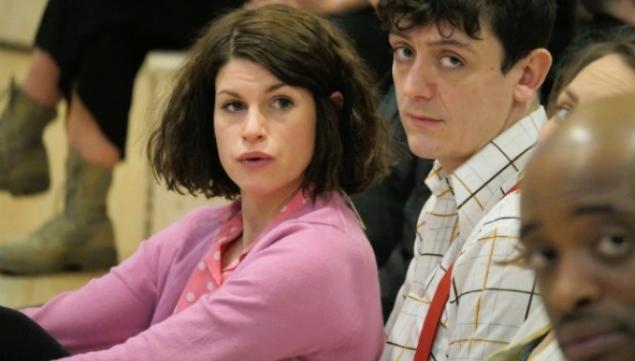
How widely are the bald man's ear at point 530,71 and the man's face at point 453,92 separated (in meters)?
0.03

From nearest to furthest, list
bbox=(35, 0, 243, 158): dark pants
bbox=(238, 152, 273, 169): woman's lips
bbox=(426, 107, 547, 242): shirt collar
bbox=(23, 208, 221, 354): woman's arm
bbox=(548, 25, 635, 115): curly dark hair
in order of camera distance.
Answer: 1. bbox=(548, 25, 635, 115): curly dark hair
2. bbox=(426, 107, 547, 242): shirt collar
3. bbox=(238, 152, 273, 169): woman's lips
4. bbox=(23, 208, 221, 354): woman's arm
5. bbox=(35, 0, 243, 158): dark pants

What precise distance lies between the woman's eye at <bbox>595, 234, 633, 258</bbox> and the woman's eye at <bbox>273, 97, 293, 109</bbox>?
1.10m

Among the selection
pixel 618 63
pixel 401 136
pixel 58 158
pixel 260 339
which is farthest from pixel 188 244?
pixel 58 158

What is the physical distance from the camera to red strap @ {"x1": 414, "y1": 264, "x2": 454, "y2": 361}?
1746 millimetres

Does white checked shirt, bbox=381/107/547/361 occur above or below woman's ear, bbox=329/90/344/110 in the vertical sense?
below

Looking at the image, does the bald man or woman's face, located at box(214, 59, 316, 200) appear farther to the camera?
woman's face, located at box(214, 59, 316, 200)

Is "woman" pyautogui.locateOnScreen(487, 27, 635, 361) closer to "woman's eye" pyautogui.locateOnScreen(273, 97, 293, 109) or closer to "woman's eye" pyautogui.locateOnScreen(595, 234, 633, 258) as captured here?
"woman's eye" pyautogui.locateOnScreen(273, 97, 293, 109)

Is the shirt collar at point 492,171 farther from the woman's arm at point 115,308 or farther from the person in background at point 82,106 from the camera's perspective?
the person in background at point 82,106

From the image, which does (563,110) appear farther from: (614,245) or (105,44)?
(105,44)

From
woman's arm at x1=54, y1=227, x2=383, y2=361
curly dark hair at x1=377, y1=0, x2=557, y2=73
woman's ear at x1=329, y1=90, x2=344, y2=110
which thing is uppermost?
curly dark hair at x1=377, y1=0, x2=557, y2=73

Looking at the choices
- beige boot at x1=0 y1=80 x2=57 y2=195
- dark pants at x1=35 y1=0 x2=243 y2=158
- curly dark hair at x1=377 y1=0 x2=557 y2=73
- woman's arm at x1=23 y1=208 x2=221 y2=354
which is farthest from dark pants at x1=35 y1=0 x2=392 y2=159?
curly dark hair at x1=377 y1=0 x2=557 y2=73

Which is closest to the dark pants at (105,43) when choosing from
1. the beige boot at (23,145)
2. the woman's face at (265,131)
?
the beige boot at (23,145)

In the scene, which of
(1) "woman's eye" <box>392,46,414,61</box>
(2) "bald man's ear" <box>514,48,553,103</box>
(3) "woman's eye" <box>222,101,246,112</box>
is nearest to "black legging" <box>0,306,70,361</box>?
(3) "woman's eye" <box>222,101,246,112</box>

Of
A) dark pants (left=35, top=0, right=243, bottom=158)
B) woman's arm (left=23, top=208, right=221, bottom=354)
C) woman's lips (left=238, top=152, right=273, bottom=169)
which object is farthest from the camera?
dark pants (left=35, top=0, right=243, bottom=158)
